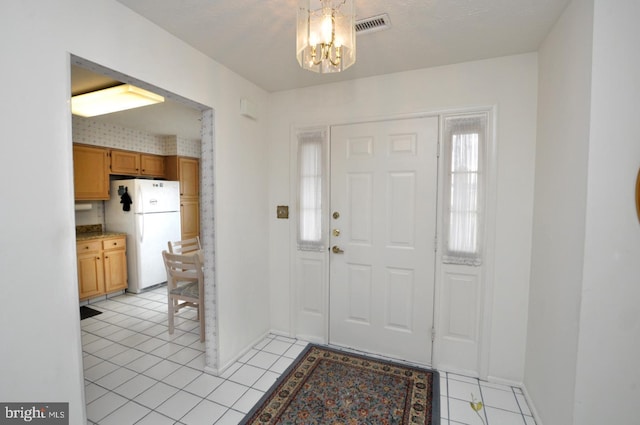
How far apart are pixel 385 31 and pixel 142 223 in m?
4.00

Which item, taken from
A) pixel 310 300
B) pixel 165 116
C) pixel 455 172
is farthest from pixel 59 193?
pixel 165 116

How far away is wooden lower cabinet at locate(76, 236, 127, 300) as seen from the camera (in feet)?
11.8

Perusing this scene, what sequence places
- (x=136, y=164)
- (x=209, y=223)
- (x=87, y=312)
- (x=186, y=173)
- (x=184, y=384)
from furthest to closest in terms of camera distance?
(x=186, y=173)
(x=136, y=164)
(x=87, y=312)
(x=209, y=223)
(x=184, y=384)

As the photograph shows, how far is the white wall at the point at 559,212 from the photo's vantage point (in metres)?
1.38

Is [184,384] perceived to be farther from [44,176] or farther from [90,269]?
[90,269]

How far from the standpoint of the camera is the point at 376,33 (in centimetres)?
184

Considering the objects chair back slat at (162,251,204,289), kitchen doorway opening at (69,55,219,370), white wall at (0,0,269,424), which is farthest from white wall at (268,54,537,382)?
chair back slat at (162,251,204,289)

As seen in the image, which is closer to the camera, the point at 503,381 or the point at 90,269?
the point at 503,381

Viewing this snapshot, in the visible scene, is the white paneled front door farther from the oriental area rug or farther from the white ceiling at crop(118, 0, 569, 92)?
the white ceiling at crop(118, 0, 569, 92)

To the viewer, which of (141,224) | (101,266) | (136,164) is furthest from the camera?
(136,164)

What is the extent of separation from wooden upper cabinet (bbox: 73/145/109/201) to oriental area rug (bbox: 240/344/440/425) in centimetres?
356

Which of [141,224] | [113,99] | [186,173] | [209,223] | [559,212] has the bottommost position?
[141,224]

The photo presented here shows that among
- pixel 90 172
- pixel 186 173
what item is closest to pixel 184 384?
pixel 90 172

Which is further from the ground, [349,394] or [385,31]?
[385,31]
